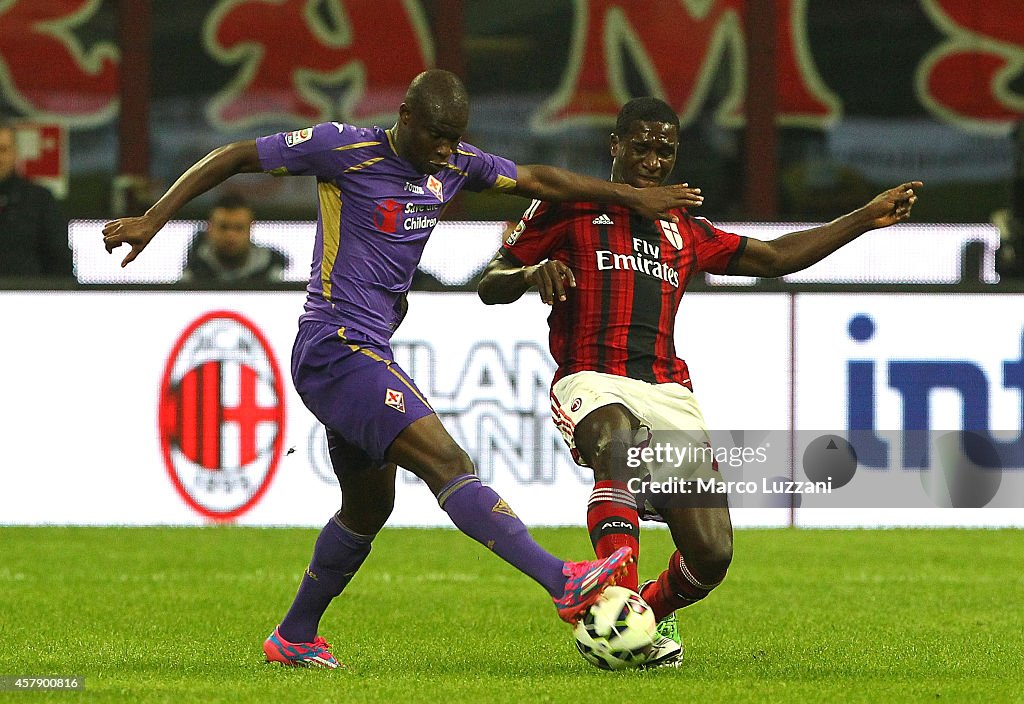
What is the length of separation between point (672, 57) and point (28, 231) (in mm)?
5689

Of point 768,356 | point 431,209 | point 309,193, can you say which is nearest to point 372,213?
point 431,209

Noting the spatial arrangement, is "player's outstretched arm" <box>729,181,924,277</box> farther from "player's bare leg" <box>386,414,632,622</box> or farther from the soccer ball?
the soccer ball

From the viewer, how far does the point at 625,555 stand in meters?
4.82

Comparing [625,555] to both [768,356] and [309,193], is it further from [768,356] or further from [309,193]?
[309,193]

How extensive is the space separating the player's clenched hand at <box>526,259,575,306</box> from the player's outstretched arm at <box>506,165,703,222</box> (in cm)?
25

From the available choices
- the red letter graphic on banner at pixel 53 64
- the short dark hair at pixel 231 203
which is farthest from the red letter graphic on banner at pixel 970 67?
the red letter graphic on banner at pixel 53 64

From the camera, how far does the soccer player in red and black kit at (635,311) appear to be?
5633 millimetres

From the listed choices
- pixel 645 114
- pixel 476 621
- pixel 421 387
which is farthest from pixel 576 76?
pixel 645 114

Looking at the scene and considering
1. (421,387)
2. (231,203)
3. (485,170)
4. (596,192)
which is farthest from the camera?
(231,203)

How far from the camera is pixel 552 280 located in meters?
5.53

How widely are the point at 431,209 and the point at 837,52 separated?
967 cm

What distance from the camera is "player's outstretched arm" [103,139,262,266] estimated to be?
16.9ft

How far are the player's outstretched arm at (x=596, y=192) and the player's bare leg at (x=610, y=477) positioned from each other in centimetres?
64

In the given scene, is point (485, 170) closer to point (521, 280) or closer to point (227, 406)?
point (521, 280)
